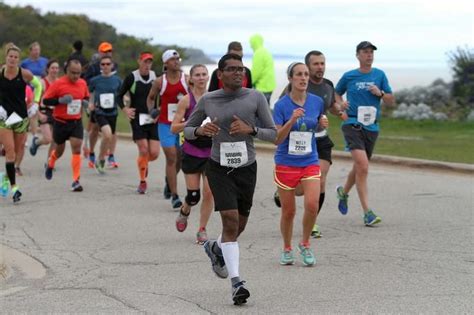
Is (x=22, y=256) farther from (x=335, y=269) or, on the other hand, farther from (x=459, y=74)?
(x=459, y=74)

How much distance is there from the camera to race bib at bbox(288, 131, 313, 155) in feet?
29.7

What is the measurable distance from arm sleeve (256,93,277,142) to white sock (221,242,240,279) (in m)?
0.87

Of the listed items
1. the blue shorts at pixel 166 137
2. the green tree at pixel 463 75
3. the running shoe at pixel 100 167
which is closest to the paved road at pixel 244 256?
the blue shorts at pixel 166 137

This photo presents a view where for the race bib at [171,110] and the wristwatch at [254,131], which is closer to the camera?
the wristwatch at [254,131]

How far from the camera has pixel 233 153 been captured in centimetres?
799

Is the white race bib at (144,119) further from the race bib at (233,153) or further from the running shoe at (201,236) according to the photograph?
the race bib at (233,153)

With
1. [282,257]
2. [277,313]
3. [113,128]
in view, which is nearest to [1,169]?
[113,128]

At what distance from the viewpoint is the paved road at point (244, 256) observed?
24.8ft

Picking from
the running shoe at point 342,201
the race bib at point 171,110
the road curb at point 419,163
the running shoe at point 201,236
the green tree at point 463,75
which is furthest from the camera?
the green tree at point 463,75

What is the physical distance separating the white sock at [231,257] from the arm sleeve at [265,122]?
87 centimetres

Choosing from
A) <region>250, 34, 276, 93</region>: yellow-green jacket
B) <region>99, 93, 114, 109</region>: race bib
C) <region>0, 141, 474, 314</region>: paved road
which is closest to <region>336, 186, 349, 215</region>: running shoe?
<region>0, 141, 474, 314</region>: paved road

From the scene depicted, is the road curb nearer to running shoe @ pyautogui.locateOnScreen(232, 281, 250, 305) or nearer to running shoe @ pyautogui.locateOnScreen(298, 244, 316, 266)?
running shoe @ pyautogui.locateOnScreen(298, 244, 316, 266)

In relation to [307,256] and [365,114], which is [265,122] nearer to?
[307,256]

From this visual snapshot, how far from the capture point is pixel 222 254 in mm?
7984
